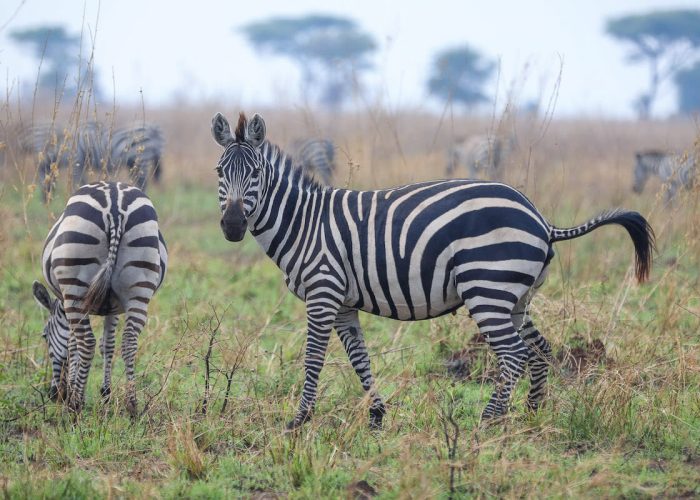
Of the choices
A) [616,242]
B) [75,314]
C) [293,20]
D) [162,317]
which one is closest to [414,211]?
[75,314]

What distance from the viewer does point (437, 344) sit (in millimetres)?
7094

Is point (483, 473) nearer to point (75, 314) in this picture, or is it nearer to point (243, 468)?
point (243, 468)

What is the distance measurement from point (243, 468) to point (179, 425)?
1.54ft

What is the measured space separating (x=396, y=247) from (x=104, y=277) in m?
1.80

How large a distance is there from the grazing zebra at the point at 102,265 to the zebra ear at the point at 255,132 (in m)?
0.86

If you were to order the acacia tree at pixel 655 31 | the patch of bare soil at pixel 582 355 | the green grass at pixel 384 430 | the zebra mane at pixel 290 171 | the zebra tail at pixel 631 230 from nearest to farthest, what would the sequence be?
the green grass at pixel 384 430 → the zebra tail at pixel 631 230 → the zebra mane at pixel 290 171 → the patch of bare soil at pixel 582 355 → the acacia tree at pixel 655 31

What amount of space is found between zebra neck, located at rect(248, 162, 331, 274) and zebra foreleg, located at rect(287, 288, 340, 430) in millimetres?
328

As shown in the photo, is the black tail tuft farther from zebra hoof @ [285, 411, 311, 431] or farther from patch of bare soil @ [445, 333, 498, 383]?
zebra hoof @ [285, 411, 311, 431]

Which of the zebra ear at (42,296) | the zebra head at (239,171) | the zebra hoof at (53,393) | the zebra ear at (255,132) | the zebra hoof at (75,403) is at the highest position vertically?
the zebra ear at (255,132)

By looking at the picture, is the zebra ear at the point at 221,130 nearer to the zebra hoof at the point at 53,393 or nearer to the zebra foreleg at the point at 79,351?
the zebra foreleg at the point at 79,351

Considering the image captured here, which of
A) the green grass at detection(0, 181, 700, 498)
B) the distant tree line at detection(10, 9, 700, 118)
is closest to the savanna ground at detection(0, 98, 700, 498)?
the green grass at detection(0, 181, 700, 498)

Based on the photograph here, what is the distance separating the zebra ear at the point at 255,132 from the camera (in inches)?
211

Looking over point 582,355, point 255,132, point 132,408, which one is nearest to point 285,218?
point 255,132

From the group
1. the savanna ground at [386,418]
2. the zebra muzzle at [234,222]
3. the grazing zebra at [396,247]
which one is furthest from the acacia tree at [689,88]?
the zebra muzzle at [234,222]
